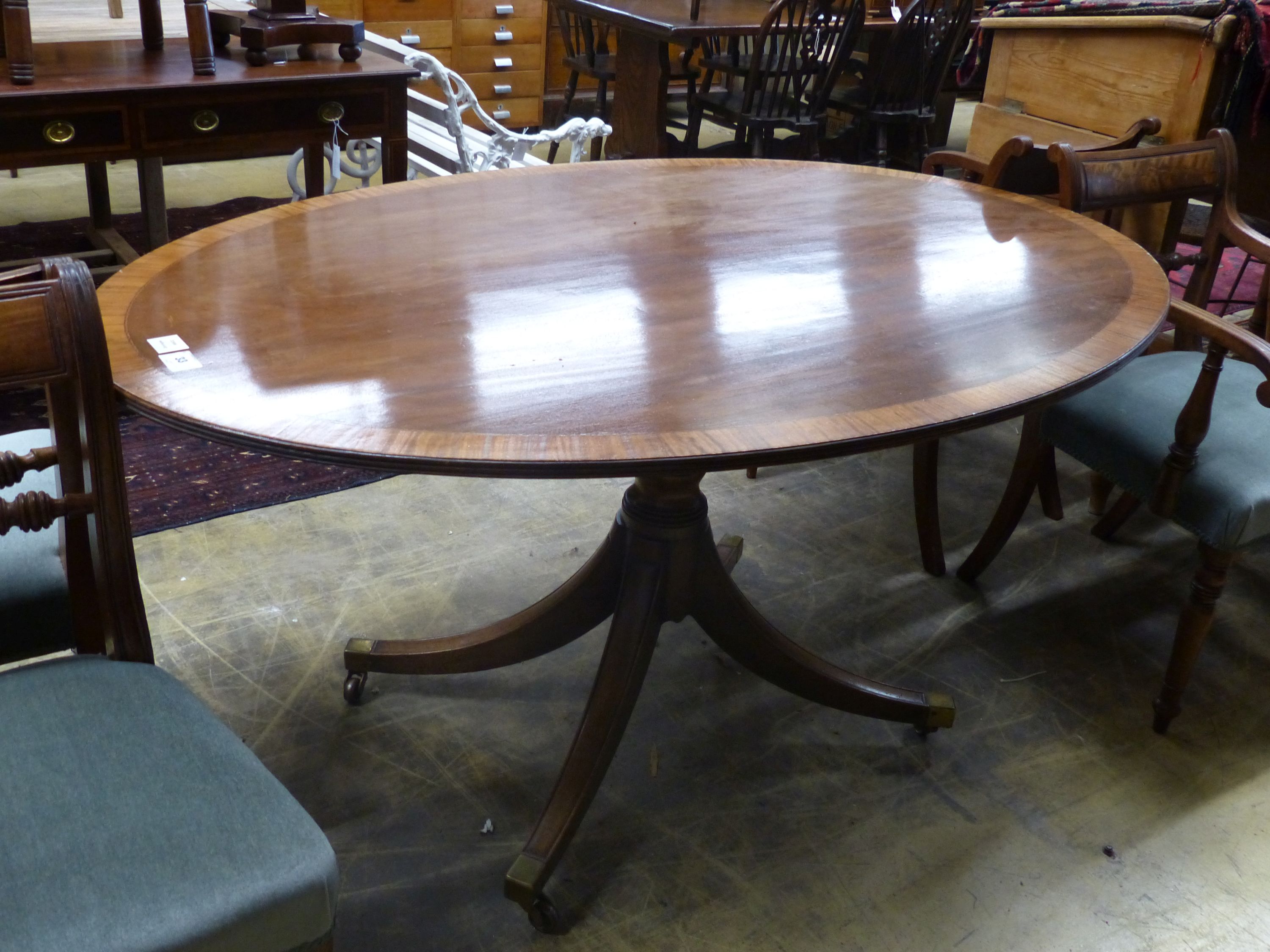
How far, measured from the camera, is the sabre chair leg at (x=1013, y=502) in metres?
2.01

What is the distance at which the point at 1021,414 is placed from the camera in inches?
44.8

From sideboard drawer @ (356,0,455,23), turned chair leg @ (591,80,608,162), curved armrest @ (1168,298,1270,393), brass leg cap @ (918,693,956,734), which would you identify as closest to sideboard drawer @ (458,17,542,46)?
sideboard drawer @ (356,0,455,23)

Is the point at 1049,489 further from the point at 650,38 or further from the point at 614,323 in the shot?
the point at 650,38

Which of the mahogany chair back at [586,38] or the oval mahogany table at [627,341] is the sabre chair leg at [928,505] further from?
the mahogany chair back at [586,38]

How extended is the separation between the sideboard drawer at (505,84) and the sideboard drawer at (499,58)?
18 mm

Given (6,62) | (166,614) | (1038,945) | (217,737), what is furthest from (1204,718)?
(6,62)

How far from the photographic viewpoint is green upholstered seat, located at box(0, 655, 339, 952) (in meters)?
0.85

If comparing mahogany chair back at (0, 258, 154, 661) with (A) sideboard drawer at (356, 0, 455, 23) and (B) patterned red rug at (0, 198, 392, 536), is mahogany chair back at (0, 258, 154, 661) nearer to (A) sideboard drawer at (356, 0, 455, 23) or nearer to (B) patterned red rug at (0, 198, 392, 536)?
(B) patterned red rug at (0, 198, 392, 536)

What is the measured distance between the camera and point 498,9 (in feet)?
17.2

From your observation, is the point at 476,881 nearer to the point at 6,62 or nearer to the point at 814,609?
the point at 814,609

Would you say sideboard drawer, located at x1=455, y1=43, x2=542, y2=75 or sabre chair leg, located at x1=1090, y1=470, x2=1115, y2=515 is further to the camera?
sideboard drawer, located at x1=455, y1=43, x2=542, y2=75

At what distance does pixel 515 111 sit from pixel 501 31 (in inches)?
14.6

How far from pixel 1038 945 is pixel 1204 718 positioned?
611 millimetres

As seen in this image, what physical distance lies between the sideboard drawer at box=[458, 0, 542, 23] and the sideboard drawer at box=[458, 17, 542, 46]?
0.05 feet
